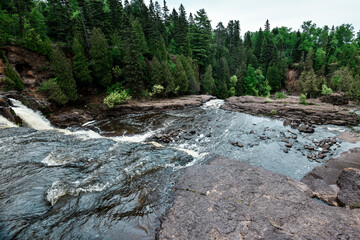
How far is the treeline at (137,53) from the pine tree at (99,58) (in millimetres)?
133

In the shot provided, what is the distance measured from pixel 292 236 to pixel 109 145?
933 cm

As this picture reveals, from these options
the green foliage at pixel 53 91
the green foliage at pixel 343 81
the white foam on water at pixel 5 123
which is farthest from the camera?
the green foliage at pixel 343 81

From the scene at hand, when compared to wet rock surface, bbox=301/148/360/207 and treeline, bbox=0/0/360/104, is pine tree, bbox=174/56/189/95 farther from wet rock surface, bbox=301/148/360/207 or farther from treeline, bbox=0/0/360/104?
wet rock surface, bbox=301/148/360/207

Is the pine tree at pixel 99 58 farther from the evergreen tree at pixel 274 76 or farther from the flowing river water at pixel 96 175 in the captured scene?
the evergreen tree at pixel 274 76

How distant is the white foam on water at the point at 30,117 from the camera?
13430 millimetres

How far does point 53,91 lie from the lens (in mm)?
17906

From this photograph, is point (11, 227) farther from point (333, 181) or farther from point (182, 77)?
point (182, 77)

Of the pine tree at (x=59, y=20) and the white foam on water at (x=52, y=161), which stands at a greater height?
the pine tree at (x=59, y=20)

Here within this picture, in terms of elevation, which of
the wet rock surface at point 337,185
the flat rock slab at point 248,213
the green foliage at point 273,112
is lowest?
the green foliage at point 273,112

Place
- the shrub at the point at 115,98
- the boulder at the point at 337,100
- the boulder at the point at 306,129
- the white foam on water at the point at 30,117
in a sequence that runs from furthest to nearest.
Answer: the boulder at the point at 337,100
the shrub at the point at 115,98
the boulder at the point at 306,129
the white foam on water at the point at 30,117

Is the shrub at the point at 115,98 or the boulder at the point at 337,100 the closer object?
the shrub at the point at 115,98

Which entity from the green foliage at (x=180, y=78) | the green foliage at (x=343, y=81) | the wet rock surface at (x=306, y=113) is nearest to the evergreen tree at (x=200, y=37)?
the green foliage at (x=180, y=78)

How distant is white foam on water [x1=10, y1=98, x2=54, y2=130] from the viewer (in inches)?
529

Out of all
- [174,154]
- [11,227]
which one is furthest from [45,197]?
[174,154]
